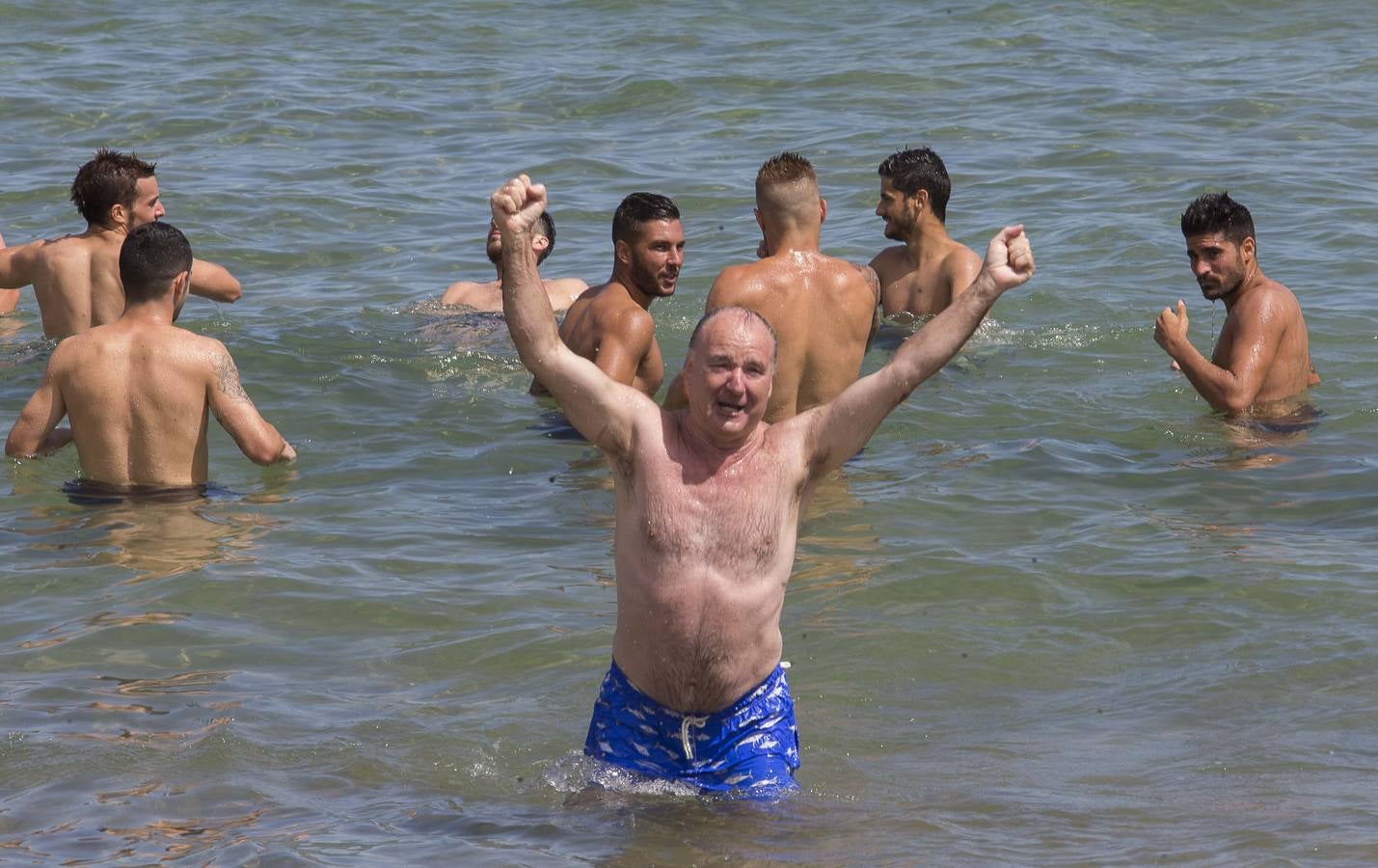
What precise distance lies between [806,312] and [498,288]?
12.3 ft

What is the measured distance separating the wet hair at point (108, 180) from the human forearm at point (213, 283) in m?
0.49

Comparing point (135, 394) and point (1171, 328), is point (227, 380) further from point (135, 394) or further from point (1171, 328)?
point (1171, 328)

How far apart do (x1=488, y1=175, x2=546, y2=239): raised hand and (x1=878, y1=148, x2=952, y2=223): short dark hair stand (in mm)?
6001

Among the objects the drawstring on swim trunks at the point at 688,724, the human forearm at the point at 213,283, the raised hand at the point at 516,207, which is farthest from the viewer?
the human forearm at the point at 213,283

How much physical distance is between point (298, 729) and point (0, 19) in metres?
16.7

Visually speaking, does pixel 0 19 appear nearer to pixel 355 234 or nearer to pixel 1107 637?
pixel 355 234

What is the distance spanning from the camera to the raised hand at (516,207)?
169 inches

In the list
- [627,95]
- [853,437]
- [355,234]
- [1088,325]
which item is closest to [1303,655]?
[853,437]

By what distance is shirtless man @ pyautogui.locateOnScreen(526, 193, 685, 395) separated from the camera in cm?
798

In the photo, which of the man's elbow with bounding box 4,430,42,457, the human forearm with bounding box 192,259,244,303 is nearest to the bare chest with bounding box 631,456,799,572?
the man's elbow with bounding box 4,430,42,457

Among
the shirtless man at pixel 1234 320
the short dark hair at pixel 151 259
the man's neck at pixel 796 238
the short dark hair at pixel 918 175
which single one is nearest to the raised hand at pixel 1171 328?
the shirtless man at pixel 1234 320

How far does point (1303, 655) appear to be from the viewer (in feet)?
20.6

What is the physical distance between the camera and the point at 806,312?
7.92m

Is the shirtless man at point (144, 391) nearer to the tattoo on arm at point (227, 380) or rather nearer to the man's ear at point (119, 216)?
the tattoo on arm at point (227, 380)
